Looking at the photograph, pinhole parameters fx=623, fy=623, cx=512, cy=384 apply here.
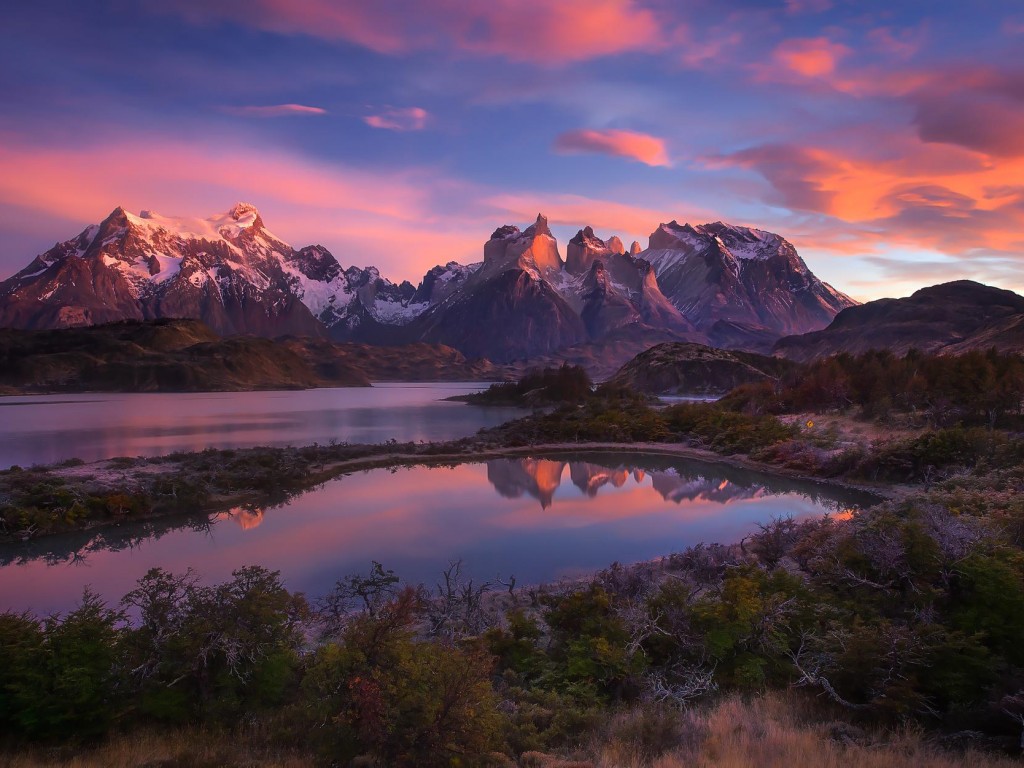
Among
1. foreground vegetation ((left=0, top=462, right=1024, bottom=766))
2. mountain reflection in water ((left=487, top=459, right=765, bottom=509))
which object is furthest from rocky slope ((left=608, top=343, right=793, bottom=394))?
foreground vegetation ((left=0, top=462, right=1024, bottom=766))

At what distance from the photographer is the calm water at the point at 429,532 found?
658 inches

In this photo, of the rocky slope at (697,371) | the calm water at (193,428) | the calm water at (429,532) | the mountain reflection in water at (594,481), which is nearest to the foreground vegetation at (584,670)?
the calm water at (429,532)

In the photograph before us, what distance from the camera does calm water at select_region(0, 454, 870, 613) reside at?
16.7 m

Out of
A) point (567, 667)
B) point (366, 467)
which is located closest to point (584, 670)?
point (567, 667)

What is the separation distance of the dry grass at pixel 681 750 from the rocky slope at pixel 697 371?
10074 centimetres

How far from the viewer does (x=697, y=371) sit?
112 metres

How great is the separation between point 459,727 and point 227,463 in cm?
2772

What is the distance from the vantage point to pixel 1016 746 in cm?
621

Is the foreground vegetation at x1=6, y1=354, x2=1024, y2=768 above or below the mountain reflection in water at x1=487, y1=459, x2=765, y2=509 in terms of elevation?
above

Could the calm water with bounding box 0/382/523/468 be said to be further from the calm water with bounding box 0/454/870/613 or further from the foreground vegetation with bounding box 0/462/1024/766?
the foreground vegetation with bounding box 0/462/1024/766

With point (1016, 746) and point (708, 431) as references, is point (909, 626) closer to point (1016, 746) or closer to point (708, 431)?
point (1016, 746)

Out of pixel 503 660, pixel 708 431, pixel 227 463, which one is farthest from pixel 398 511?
pixel 708 431

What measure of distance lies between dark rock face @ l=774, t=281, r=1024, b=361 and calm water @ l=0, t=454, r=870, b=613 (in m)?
89.8

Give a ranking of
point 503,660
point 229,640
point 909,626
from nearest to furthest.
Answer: point 229,640
point 909,626
point 503,660
